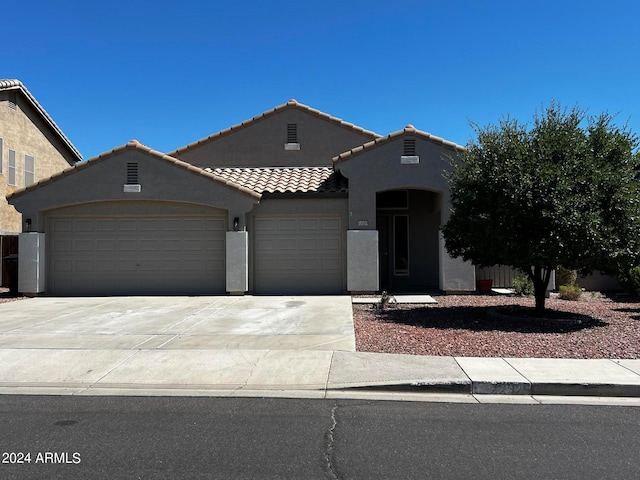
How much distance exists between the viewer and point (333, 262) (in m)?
16.6

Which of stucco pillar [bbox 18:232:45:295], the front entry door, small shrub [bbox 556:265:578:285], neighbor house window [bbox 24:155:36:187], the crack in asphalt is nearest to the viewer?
the crack in asphalt

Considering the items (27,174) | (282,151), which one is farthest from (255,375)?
(27,174)

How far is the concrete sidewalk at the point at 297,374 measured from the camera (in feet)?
22.1

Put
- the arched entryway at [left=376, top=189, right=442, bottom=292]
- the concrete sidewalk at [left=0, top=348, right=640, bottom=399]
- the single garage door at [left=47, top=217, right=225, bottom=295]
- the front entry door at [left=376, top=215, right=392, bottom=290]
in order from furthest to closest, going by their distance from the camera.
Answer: the front entry door at [left=376, top=215, right=392, bottom=290]
the arched entryway at [left=376, top=189, right=442, bottom=292]
the single garage door at [left=47, top=217, right=225, bottom=295]
the concrete sidewalk at [left=0, top=348, right=640, bottom=399]

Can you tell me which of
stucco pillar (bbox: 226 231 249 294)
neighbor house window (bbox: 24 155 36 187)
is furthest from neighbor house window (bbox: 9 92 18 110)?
stucco pillar (bbox: 226 231 249 294)

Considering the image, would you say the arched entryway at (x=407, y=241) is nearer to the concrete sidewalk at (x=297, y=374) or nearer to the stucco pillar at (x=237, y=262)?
the stucco pillar at (x=237, y=262)

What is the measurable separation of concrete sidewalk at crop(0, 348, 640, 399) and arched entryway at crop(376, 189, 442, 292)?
33.1 feet

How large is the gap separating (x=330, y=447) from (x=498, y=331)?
6.20 meters

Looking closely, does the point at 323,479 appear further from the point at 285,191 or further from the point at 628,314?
the point at 285,191

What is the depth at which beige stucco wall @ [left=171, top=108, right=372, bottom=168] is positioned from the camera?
67.0ft

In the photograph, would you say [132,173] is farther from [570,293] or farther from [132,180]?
[570,293]

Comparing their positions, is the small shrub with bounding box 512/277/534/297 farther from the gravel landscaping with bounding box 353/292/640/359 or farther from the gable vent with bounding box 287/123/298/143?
the gable vent with bounding box 287/123/298/143

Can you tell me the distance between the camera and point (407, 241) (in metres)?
18.3

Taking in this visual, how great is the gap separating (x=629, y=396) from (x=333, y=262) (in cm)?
1063
